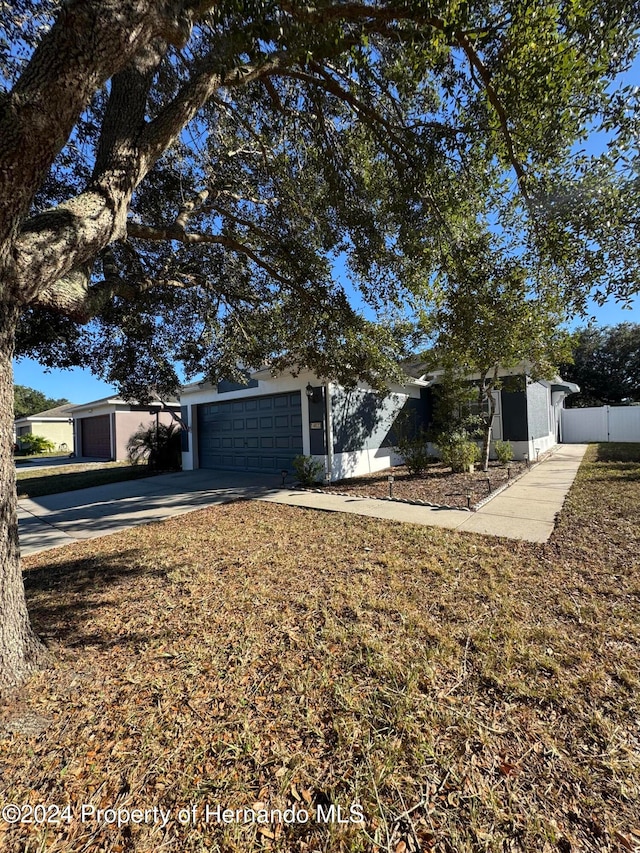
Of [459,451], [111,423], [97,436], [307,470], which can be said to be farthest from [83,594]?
[97,436]

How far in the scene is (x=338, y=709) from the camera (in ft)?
7.26

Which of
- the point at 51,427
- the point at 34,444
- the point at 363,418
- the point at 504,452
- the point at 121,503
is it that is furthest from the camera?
the point at 51,427

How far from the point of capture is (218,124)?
568 cm

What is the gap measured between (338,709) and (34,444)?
34.2m

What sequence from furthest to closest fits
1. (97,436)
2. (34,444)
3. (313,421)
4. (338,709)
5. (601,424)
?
(34,444)
(97,436)
(601,424)
(313,421)
(338,709)

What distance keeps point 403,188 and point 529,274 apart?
1.94 meters

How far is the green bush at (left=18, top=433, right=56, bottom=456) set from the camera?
2806cm

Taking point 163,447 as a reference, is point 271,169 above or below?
above

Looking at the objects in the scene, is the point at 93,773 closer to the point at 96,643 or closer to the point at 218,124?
the point at 96,643

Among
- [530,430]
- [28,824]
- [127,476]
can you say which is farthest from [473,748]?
[127,476]

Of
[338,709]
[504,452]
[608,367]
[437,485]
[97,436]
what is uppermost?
[608,367]

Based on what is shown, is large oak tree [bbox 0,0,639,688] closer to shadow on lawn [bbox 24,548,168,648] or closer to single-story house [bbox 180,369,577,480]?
shadow on lawn [bbox 24,548,168,648]

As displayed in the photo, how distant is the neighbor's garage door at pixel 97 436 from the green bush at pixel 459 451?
18.1m

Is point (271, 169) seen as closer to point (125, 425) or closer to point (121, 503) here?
point (121, 503)
